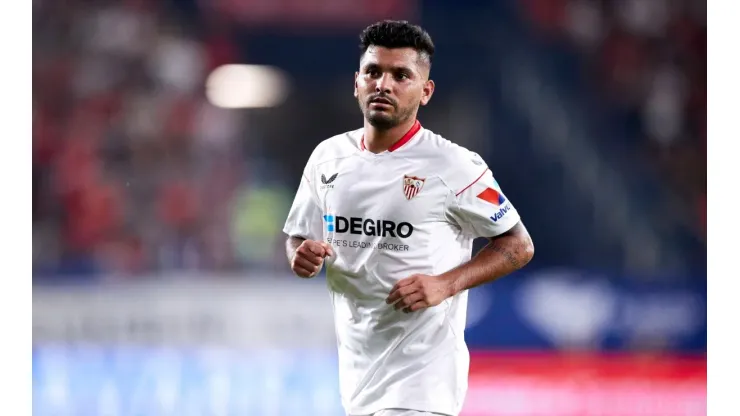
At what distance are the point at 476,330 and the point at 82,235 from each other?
2.61 m

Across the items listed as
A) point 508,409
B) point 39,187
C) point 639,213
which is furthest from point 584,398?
point 39,187

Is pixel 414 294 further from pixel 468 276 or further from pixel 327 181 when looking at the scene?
pixel 327 181

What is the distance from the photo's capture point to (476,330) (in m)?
5.38

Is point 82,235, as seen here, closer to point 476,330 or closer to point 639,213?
point 476,330

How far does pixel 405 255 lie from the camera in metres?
2.49

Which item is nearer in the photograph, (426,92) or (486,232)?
(486,232)

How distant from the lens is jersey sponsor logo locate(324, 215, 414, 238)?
2.50m

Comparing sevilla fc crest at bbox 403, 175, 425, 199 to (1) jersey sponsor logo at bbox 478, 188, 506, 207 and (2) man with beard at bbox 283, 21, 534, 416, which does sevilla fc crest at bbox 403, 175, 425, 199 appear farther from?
(1) jersey sponsor logo at bbox 478, 188, 506, 207

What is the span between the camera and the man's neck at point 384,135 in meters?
2.59

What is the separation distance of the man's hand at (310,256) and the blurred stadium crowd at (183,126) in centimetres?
331

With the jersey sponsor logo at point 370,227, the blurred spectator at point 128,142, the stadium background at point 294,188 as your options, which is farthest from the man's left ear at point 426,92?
the blurred spectator at point 128,142

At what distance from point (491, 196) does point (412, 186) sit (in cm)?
22

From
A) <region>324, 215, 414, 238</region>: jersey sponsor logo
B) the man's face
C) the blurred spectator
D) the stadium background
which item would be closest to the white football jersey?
<region>324, 215, 414, 238</region>: jersey sponsor logo

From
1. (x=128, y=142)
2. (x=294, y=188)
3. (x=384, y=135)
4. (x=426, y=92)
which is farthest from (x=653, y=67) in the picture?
(x=384, y=135)
